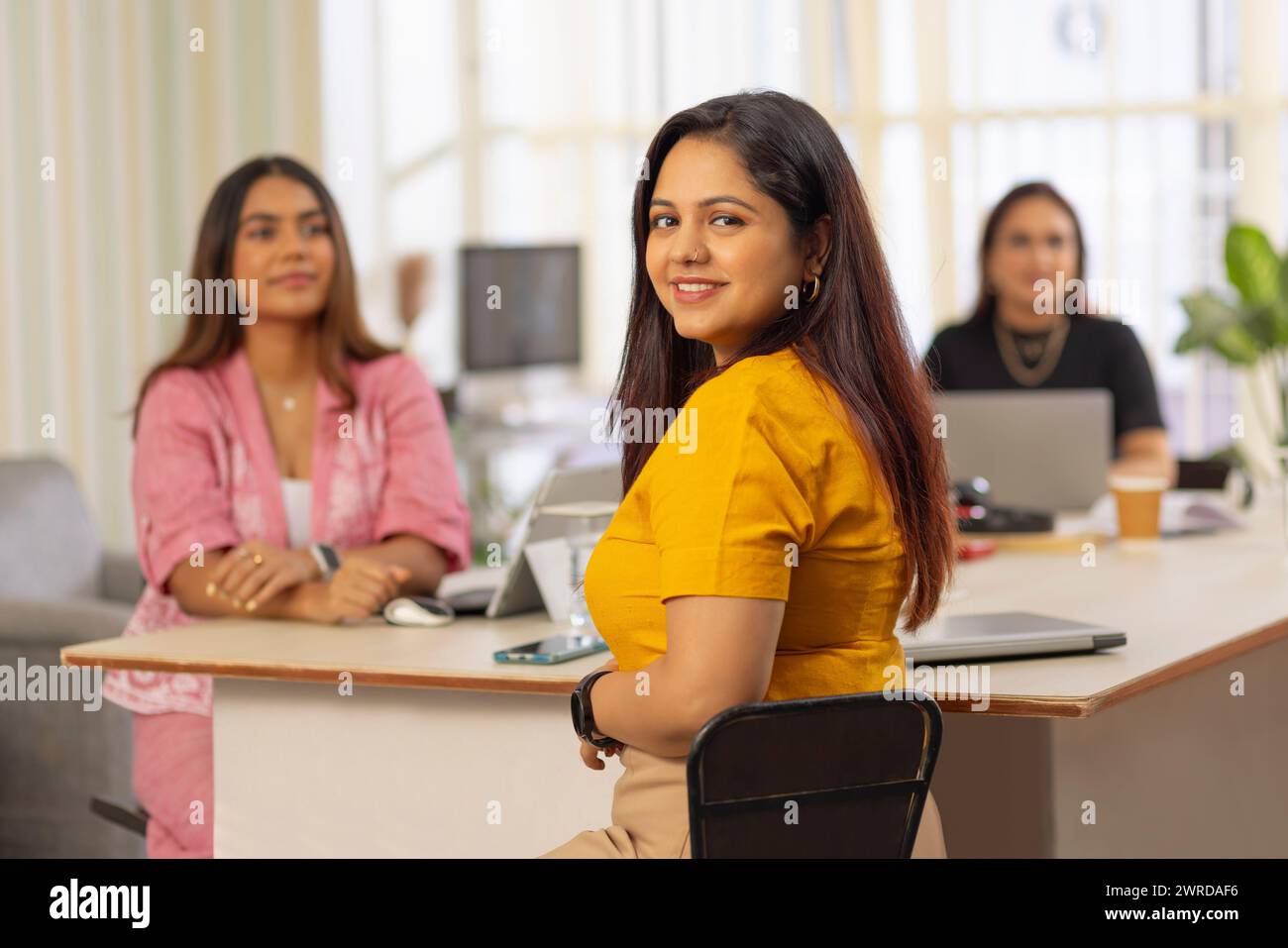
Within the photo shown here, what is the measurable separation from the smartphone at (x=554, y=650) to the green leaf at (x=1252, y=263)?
4.25 meters

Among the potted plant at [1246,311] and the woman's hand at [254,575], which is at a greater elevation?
the potted plant at [1246,311]

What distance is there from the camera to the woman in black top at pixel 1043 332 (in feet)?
13.8

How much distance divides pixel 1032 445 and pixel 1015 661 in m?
1.60

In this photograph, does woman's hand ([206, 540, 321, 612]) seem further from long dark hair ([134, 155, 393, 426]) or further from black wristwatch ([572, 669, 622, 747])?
black wristwatch ([572, 669, 622, 747])

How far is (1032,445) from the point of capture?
3648 millimetres

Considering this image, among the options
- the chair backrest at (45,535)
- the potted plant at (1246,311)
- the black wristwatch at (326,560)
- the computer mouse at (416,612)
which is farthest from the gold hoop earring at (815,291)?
the potted plant at (1246,311)

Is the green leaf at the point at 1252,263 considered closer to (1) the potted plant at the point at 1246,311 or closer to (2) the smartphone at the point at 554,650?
(1) the potted plant at the point at 1246,311

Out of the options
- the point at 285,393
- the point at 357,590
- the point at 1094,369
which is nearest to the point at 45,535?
the point at 285,393

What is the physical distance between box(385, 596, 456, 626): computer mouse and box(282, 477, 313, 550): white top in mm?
362

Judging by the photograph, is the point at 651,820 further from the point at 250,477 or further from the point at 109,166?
the point at 109,166

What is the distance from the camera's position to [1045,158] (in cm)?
682

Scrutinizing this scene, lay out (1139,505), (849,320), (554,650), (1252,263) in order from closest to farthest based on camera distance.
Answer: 1. (849,320)
2. (554,650)
3. (1139,505)
4. (1252,263)
